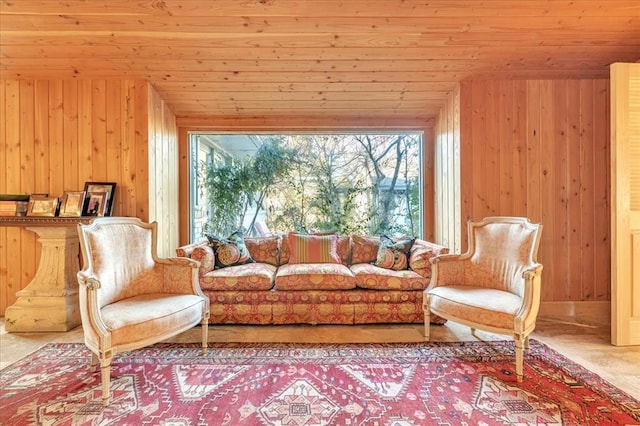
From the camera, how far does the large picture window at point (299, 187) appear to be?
3867mm

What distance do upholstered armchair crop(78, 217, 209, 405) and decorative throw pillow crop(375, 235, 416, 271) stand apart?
1.76 meters

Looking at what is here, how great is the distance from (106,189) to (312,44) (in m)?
2.49

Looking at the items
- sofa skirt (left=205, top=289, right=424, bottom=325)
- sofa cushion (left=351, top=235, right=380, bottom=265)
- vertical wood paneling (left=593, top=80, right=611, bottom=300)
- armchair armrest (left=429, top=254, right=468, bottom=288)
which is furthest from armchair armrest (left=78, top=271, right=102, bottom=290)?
vertical wood paneling (left=593, top=80, right=611, bottom=300)

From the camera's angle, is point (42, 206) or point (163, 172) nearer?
point (42, 206)

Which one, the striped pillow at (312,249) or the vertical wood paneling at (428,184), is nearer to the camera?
the striped pillow at (312,249)

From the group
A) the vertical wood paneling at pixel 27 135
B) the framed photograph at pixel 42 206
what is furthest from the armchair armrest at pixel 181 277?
the vertical wood paneling at pixel 27 135

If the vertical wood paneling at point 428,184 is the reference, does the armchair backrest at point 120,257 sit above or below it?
below

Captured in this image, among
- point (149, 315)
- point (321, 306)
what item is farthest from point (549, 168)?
point (149, 315)

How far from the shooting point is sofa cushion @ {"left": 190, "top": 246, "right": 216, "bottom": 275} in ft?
9.35

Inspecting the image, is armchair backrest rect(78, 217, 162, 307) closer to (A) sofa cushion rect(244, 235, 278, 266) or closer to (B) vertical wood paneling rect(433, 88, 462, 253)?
(A) sofa cushion rect(244, 235, 278, 266)

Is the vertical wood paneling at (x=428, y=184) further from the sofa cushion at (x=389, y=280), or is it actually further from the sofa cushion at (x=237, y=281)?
the sofa cushion at (x=237, y=281)

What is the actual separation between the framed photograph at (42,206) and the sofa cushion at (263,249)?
1.88 metres

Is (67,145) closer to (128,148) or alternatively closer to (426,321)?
(128,148)

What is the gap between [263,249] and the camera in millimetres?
3367
